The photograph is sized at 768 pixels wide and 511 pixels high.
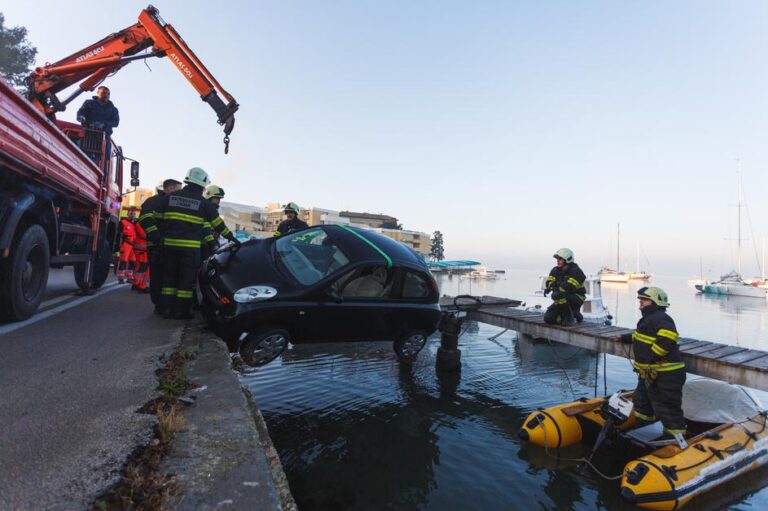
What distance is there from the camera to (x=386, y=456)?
5074 millimetres

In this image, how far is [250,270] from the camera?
192 inches

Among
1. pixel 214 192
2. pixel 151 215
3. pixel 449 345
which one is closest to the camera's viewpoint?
pixel 151 215

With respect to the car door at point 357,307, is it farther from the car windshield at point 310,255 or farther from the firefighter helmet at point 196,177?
the firefighter helmet at point 196,177

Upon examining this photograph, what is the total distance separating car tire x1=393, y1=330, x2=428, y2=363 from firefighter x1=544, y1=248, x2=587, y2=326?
341 centimetres

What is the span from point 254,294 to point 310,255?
1.14m

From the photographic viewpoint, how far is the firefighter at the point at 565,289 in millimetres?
7930

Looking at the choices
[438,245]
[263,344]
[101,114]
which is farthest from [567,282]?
Result: [438,245]

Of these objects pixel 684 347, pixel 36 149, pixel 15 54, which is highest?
pixel 15 54

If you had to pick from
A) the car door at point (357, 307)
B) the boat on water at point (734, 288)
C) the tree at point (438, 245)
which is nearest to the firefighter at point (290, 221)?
the car door at point (357, 307)

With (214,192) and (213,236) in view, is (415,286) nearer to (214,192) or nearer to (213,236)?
(213,236)

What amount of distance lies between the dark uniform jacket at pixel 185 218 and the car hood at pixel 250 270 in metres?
0.30

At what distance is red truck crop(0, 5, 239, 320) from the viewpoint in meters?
4.39

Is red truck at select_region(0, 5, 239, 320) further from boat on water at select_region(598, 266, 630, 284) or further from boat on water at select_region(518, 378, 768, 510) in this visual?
boat on water at select_region(598, 266, 630, 284)

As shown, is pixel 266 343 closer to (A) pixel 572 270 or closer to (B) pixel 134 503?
(B) pixel 134 503
